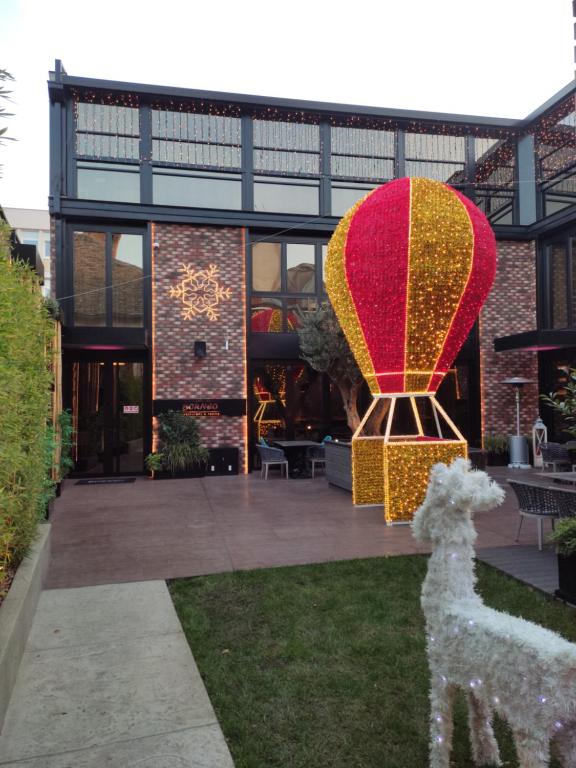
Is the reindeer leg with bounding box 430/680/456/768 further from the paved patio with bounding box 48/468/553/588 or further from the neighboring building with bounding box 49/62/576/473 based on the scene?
the neighboring building with bounding box 49/62/576/473

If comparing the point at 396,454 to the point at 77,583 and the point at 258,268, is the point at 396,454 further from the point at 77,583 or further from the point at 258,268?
the point at 258,268

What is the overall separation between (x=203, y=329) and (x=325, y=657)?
354 inches

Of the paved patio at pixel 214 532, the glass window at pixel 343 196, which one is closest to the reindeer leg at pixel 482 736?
the paved patio at pixel 214 532

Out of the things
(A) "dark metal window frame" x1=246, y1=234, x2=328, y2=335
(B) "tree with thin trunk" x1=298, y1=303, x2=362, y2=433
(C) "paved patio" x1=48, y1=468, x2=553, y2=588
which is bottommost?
(C) "paved patio" x1=48, y1=468, x2=553, y2=588

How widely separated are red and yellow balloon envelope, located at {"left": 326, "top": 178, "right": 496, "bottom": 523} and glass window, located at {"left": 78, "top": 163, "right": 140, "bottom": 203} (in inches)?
246

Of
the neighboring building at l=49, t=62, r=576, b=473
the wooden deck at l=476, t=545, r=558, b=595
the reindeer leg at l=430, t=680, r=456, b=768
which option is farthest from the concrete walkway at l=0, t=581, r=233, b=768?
the neighboring building at l=49, t=62, r=576, b=473

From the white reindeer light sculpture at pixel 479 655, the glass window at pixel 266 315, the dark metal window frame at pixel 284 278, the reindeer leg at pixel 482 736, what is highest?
the dark metal window frame at pixel 284 278

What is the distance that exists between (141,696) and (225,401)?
8.77 m

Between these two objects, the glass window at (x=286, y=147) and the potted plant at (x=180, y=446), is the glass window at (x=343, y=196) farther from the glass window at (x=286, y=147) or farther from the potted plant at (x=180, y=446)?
the potted plant at (x=180, y=446)

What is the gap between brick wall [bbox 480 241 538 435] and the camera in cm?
1288

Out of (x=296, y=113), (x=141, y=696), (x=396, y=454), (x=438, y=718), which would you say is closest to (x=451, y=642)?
(x=438, y=718)

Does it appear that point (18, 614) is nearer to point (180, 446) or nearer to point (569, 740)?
point (569, 740)

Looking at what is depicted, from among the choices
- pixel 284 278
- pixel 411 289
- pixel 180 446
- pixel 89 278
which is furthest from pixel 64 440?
pixel 411 289

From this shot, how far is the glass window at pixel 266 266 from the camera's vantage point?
11992 mm
